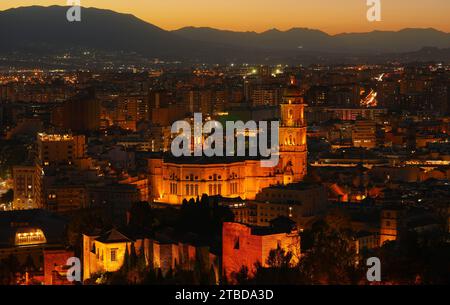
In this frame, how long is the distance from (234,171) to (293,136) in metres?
1.57

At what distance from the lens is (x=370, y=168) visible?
93.1 ft

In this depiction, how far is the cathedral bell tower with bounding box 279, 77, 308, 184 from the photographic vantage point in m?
24.7

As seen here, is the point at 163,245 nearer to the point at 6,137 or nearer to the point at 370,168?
the point at 370,168

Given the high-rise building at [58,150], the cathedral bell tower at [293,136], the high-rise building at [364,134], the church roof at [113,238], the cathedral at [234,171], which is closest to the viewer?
the church roof at [113,238]

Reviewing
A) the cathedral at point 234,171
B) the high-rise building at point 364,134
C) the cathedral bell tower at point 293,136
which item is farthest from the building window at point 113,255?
A: the high-rise building at point 364,134

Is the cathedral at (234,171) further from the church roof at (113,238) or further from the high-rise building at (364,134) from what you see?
the high-rise building at (364,134)

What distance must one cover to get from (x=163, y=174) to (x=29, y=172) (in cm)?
421

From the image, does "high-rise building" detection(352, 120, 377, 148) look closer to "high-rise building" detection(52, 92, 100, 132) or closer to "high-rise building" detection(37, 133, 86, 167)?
"high-rise building" detection(52, 92, 100, 132)

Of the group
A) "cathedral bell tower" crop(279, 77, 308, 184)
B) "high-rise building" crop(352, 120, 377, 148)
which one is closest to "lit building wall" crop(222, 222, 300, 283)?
"cathedral bell tower" crop(279, 77, 308, 184)

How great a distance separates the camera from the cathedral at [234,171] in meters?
23.7

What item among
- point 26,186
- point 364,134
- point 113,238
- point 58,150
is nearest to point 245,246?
point 113,238

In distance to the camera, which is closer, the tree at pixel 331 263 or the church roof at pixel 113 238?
the tree at pixel 331 263

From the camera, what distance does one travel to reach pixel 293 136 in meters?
24.7

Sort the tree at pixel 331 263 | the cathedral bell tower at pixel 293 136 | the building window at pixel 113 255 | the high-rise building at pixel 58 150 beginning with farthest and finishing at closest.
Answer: the high-rise building at pixel 58 150, the cathedral bell tower at pixel 293 136, the building window at pixel 113 255, the tree at pixel 331 263
